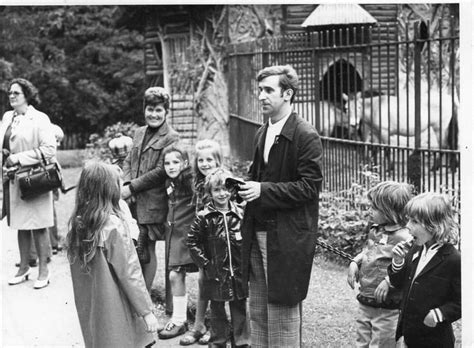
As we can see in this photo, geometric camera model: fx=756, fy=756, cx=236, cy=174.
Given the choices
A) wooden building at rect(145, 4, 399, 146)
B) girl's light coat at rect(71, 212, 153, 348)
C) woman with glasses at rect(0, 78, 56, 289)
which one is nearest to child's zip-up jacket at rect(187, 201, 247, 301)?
girl's light coat at rect(71, 212, 153, 348)

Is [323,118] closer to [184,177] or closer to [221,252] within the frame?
[184,177]

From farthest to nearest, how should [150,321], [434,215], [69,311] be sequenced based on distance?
1. [69,311]
2. [150,321]
3. [434,215]

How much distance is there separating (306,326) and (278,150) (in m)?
1.71

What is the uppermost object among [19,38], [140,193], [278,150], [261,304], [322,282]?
[19,38]

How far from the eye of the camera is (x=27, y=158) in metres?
6.98

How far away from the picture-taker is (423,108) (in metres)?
13.1

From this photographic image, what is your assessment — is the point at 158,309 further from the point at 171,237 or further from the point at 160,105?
the point at 160,105

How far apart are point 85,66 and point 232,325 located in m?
26.2

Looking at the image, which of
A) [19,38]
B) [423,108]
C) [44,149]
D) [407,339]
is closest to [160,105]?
[44,149]

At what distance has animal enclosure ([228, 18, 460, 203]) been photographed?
732 cm

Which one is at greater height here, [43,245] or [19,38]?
[19,38]

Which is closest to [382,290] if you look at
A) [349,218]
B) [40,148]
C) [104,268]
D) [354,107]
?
[104,268]

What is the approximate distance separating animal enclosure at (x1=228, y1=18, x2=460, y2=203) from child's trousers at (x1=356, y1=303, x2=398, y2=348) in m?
2.78

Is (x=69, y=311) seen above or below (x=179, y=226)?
below
